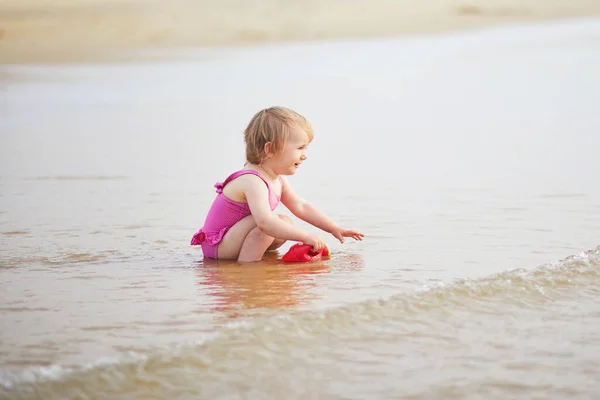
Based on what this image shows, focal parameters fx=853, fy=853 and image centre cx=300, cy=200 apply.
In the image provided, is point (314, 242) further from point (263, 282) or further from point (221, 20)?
point (221, 20)

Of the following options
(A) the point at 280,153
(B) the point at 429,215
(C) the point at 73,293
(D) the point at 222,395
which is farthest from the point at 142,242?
(D) the point at 222,395

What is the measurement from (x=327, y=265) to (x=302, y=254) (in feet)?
0.42

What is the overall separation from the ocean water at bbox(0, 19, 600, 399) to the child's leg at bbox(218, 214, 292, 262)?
16 cm

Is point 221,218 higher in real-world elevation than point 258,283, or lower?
higher

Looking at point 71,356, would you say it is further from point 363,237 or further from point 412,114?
point 412,114

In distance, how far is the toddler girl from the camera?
134 inches

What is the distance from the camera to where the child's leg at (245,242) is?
346 cm

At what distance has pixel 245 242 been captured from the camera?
3.46 m

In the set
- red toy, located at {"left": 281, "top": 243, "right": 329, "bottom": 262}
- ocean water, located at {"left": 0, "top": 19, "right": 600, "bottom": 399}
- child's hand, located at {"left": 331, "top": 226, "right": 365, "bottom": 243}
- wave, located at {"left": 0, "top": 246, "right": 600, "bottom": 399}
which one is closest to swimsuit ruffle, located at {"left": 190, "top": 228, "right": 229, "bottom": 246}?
ocean water, located at {"left": 0, "top": 19, "right": 600, "bottom": 399}

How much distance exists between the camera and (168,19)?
16.9 m

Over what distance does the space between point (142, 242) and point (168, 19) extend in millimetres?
13734

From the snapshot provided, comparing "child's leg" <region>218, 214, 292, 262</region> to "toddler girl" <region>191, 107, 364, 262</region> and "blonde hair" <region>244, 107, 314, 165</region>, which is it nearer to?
"toddler girl" <region>191, 107, 364, 262</region>

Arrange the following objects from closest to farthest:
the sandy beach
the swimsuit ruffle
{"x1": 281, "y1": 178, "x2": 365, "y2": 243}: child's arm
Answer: the swimsuit ruffle
{"x1": 281, "y1": 178, "x2": 365, "y2": 243}: child's arm
the sandy beach

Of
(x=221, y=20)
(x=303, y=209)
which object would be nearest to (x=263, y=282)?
(x=303, y=209)
